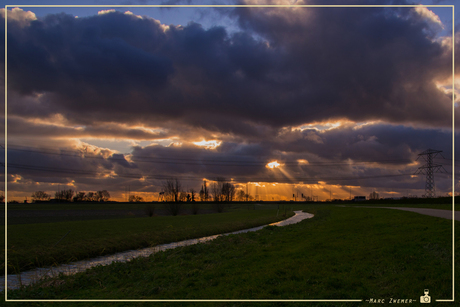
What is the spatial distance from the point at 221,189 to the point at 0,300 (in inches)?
5478

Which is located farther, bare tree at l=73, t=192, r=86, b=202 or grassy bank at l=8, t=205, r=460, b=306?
bare tree at l=73, t=192, r=86, b=202

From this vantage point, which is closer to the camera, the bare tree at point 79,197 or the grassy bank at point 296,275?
the grassy bank at point 296,275

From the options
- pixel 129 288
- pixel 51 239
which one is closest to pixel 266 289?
pixel 129 288

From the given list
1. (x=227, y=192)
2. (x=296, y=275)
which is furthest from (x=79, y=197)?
(x=296, y=275)

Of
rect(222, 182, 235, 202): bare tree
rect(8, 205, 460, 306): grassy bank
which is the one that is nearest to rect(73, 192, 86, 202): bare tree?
rect(222, 182, 235, 202): bare tree

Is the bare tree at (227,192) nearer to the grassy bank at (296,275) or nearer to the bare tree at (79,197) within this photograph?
the bare tree at (79,197)

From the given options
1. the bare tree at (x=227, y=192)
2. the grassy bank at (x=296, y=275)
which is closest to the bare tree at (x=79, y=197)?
the bare tree at (x=227, y=192)

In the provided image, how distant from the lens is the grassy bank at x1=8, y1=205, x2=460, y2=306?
11.6 meters

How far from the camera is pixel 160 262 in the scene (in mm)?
21891

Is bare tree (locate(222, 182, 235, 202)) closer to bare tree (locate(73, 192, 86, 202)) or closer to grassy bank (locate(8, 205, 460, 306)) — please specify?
bare tree (locate(73, 192, 86, 202))

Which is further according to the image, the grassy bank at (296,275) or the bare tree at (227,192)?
the bare tree at (227,192)

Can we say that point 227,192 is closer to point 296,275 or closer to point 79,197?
point 79,197

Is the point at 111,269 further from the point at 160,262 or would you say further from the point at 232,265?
the point at 232,265

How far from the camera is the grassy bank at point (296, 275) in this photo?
1165 cm
